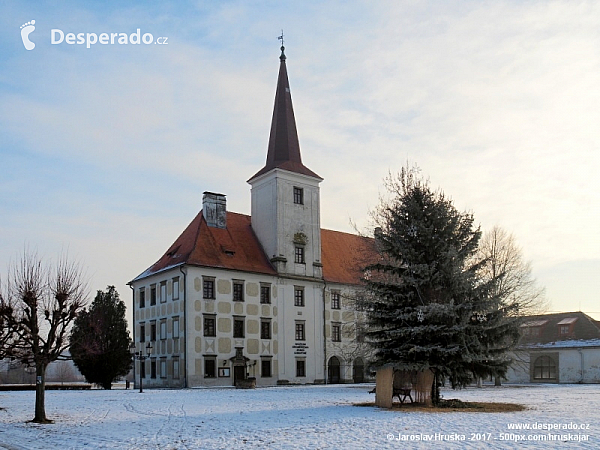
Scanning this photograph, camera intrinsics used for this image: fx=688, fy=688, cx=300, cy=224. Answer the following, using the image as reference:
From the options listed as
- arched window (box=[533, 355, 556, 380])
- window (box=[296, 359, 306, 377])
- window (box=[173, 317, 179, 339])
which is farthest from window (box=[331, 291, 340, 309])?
arched window (box=[533, 355, 556, 380])

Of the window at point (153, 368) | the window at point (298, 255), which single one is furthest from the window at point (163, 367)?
the window at point (298, 255)

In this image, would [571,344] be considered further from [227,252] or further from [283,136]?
[283,136]

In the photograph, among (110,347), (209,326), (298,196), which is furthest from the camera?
(298,196)

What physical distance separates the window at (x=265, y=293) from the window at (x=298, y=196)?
23.2 feet

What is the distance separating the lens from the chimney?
49969 mm

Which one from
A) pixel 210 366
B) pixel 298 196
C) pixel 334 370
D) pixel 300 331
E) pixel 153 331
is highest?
pixel 298 196

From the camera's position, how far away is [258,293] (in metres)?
48.6

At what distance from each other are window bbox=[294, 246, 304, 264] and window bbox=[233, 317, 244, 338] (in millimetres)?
6827

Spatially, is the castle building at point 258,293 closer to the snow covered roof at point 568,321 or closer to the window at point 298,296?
the window at point 298,296

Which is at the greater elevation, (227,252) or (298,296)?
(227,252)

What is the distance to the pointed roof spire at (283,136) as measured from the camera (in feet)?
173

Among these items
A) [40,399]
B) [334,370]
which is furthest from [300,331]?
[40,399]

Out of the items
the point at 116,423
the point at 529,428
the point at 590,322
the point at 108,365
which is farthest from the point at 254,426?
the point at 590,322

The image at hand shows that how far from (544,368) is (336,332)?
650 inches
